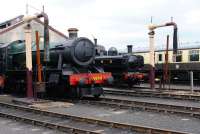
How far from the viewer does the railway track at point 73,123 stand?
33.4 feet

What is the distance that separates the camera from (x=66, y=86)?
18484 millimetres

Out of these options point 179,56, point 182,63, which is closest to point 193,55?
point 182,63

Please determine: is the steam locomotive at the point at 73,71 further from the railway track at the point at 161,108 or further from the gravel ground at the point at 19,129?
the gravel ground at the point at 19,129

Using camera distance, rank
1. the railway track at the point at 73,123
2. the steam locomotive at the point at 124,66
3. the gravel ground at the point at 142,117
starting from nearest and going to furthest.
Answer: the railway track at the point at 73,123 → the gravel ground at the point at 142,117 → the steam locomotive at the point at 124,66

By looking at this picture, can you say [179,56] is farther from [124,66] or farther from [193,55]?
[124,66]

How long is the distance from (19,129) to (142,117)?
4.00 meters

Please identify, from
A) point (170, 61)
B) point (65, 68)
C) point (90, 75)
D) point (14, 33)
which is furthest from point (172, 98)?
point (14, 33)

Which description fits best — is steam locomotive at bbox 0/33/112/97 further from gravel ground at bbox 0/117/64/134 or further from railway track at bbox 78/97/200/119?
gravel ground at bbox 0/117/64/134

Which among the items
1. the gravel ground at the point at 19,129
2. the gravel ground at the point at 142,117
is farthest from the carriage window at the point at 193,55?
the gravel ground at the point at 19,129

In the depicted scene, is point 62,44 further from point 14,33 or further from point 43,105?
point 14,33

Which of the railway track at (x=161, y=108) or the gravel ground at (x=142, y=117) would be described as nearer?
the gravel ground at (x=142, y=117)

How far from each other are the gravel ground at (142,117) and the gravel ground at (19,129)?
7.67 ft

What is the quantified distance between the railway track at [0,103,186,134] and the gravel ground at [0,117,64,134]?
0.26m

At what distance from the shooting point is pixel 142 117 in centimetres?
1278
